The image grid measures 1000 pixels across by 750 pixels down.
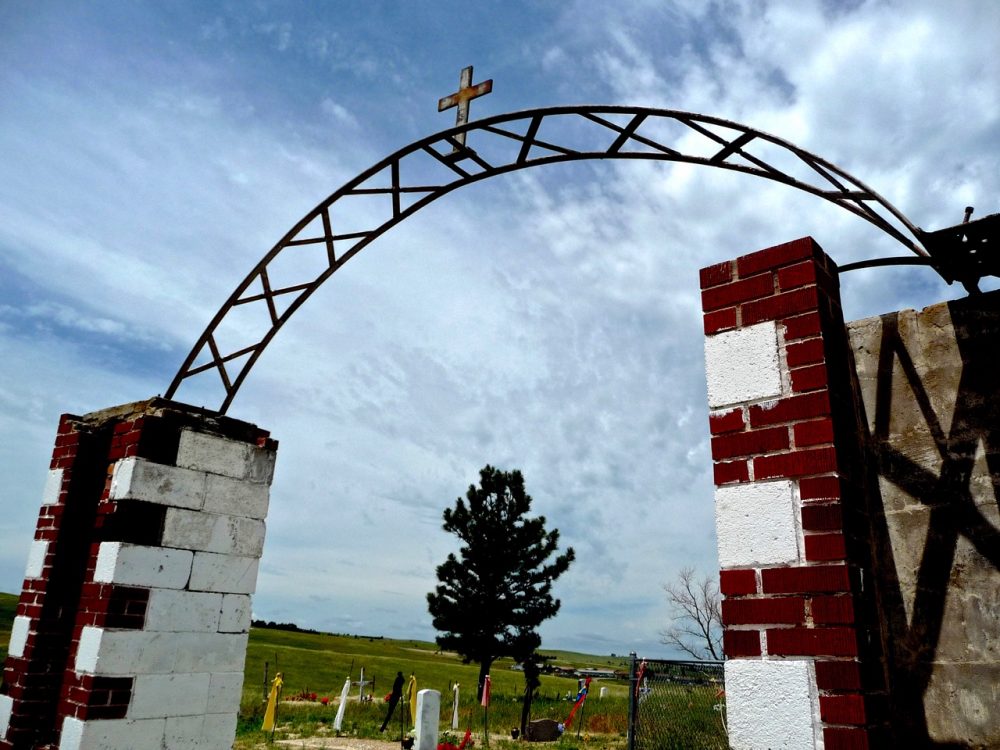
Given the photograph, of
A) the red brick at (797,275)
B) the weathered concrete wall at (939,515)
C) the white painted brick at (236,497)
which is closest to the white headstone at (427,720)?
the white painted brick at (236,497)

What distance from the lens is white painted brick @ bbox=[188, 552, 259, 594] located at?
4617 millimetres

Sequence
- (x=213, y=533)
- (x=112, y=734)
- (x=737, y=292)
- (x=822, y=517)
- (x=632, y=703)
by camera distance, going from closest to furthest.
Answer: (x=822, y=517)
(x=737, y=292)
(x=112, y=734)
(x=213, y=533)
(x=632, y=703)

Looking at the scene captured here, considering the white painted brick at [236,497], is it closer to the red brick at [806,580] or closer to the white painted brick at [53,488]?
the white painted brick at [53,488]

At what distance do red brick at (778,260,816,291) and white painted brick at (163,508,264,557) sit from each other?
13.1 feet

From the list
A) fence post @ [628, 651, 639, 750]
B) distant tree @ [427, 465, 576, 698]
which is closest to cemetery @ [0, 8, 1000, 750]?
fence post @ [628, 651, 639, 750]

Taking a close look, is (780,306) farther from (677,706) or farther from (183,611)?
(677,706)

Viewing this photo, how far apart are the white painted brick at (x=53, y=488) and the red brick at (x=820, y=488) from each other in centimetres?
510

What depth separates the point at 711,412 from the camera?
263 centimetres

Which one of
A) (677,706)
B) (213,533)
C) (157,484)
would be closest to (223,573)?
(213,533)

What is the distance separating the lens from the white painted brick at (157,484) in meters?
4.46

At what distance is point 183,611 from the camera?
450 centimetres

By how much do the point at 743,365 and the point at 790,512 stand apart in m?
0.59

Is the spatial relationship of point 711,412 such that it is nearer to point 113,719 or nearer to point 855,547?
point 855,547

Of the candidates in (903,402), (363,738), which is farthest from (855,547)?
(363,738)
